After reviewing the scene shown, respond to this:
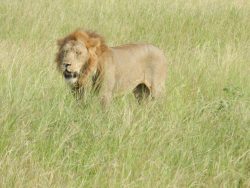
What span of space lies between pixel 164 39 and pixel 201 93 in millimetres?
2498

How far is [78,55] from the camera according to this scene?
4.27 meters

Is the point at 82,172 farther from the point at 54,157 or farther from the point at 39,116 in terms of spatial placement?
the point at 39,116

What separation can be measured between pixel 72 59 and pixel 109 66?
0.57 meters

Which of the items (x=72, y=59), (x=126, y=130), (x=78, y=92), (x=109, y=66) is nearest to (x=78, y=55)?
(x=72, y=59)

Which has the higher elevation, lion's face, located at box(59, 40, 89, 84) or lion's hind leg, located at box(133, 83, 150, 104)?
lion's face, located at box(59, 40, 89, 84)

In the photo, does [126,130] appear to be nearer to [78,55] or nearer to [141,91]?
[78,55]

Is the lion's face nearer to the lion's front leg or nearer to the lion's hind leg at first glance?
the lion's front leg

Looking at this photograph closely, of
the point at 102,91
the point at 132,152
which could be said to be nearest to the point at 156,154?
the point at 132,152

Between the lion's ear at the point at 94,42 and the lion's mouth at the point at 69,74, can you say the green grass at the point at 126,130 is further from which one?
the lion's ear at the point at 94,42

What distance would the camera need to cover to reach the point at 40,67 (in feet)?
17.9

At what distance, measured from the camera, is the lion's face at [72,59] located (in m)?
4.19

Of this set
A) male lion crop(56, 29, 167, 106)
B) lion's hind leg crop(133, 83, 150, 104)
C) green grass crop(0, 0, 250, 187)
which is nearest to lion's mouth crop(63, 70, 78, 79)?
male lion crop(56, 29, 167, 106)

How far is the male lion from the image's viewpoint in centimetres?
427

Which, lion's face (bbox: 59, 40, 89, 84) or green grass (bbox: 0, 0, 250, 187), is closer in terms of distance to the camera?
green grass (bbox: 0, 0, 250, 187)
